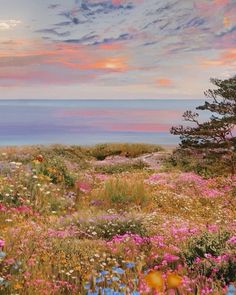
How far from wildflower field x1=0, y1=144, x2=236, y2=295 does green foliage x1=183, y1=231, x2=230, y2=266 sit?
0.01 meters

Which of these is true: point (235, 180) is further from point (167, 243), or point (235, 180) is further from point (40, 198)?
point (167, 243)

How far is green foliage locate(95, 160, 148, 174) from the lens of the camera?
25.8m

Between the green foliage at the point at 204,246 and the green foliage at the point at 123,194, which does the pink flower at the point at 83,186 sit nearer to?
the green foliage at the point at 123,194

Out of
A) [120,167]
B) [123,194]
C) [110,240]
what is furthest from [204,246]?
[120,167]

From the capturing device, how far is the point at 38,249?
6.09 m

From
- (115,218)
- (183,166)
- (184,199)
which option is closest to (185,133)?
(183,166)

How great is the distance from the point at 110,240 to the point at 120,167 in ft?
62.6

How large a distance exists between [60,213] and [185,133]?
55.9 ft

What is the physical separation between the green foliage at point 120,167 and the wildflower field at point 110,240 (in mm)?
8877

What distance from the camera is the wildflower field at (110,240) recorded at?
15.7ft

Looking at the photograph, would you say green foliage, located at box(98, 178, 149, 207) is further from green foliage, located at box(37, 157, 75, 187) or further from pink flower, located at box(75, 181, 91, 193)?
green foliage, located at box(37, 157, 75, 187)

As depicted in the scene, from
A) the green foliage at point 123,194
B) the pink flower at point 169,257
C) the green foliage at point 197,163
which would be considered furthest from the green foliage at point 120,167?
the pink flower at point 169,257

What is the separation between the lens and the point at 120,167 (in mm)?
26828

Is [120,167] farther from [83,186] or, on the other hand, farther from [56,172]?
[56,172]
